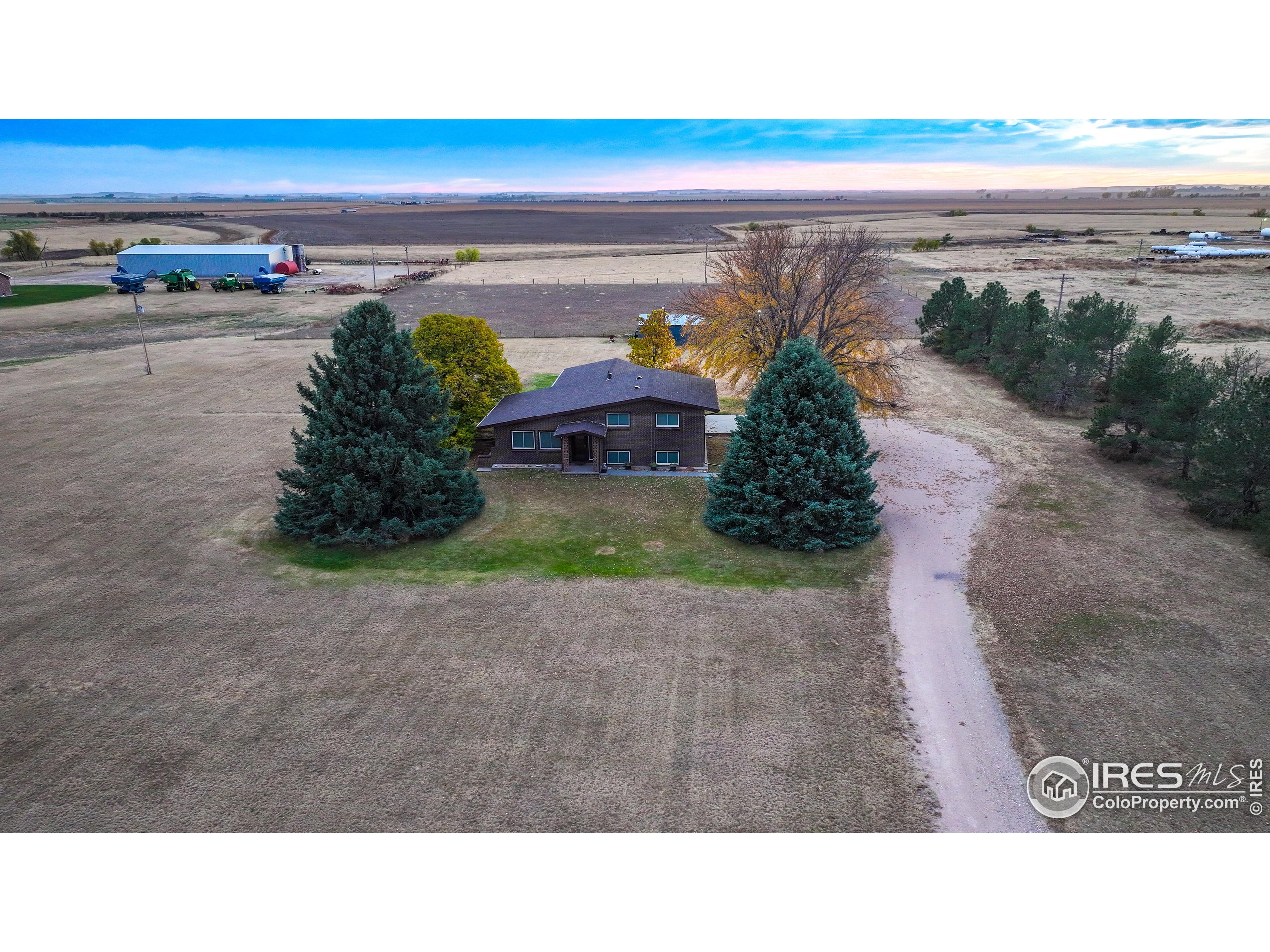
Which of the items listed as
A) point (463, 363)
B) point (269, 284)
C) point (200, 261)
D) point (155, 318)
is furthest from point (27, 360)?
point (200, 261)

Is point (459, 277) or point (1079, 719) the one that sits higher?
point (459, 277)

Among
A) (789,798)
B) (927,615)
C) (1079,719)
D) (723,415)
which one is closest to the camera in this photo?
(789,798)

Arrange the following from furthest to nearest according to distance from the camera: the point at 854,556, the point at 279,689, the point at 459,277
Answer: the point at 459,277, the point at 854,556, the point at 279,689

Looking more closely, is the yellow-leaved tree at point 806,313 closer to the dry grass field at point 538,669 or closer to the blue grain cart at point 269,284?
the dry grass field at point 538,669

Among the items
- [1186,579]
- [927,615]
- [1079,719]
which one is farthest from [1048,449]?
[1079,719]

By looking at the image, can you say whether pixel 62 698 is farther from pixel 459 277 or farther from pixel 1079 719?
pixel 459 277

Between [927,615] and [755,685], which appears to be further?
[927,615]

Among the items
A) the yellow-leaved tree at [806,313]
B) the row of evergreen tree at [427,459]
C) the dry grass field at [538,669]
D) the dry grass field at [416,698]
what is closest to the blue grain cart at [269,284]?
the dry grass field at [538,669]
